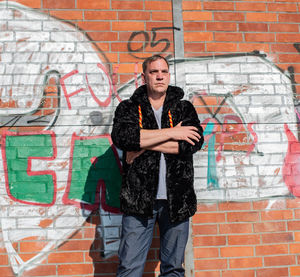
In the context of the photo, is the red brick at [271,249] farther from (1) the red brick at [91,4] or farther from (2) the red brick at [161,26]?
(1) the red brick at [91,4]

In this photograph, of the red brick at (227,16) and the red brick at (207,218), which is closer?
the red brick at (207,218)

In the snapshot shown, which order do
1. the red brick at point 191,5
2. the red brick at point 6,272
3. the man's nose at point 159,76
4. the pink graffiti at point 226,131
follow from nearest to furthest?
the man's nose at point 159,76, the red brick at point 6,272, the pink graffiti at point 226,131, the red brick at point 191,5

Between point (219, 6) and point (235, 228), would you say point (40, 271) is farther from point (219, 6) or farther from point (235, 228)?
point (219, 6)

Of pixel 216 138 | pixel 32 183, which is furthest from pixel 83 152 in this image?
pixel 216 138

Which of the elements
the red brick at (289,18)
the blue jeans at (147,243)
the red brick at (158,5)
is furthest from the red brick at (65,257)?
the red brick at (289,18)

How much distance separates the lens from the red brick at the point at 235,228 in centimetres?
299

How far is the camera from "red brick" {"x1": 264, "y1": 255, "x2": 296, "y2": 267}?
3006mm

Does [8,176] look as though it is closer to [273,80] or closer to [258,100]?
[258,100]

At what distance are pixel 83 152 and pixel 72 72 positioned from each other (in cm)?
75

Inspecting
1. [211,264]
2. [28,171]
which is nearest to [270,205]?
[211,264]

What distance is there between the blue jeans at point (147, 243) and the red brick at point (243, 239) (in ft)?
2.83

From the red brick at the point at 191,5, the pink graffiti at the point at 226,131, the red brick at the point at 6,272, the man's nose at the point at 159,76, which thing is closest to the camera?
the man's nose at the point at 159,76

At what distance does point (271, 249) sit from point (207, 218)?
0.67 metres

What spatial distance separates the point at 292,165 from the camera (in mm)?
3104
